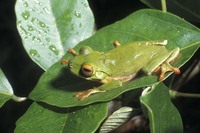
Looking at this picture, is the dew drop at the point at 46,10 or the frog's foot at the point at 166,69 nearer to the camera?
the frog's foot at the point at 166,69

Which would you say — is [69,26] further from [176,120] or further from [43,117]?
[176,120]

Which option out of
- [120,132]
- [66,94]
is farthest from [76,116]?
[120,132]

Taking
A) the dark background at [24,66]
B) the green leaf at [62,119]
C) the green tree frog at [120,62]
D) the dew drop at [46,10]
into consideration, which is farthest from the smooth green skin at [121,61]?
the dark background at [24,66]

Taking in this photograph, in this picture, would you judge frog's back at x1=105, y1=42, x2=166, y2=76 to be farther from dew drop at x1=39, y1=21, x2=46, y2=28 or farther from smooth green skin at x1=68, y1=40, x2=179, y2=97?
dew drop at x1=39, y1=21, x2=46, y2=28

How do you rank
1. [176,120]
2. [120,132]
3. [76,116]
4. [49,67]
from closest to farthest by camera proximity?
[176,120] < [76,116] < [49,67] < [120,132]

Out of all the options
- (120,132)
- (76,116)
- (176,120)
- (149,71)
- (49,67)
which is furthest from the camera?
(120,132)

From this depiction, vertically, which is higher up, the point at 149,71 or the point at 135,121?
the point at 149,71

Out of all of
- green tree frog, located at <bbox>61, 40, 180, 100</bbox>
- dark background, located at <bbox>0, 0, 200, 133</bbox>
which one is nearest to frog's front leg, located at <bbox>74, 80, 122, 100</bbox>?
green tree frog, located at <bbox>61, 40, 180, 100</bbox>

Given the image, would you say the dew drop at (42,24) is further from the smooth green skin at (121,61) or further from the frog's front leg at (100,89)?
the frog's front leg at (100,89)
